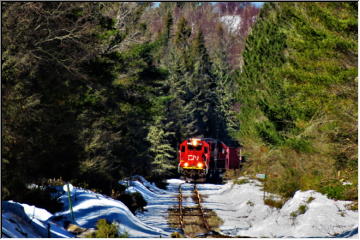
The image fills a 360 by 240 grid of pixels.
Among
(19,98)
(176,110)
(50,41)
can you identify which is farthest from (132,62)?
(176,110)

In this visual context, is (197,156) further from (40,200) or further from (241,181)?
(40,200)

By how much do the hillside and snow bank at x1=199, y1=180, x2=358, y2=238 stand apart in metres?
1.12

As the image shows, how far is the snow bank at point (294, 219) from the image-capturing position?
2023 cm

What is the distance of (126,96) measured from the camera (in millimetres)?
38594

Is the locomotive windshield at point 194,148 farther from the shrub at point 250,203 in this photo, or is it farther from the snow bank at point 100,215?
the snow bank at point 100,215

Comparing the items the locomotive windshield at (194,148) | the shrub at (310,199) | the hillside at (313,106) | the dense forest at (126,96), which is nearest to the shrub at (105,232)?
the dense forest at (126,96)

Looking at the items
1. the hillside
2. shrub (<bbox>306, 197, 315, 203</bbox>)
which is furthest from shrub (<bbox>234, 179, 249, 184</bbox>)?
shrub (<bbox>306, 197, 315, 203</bbox>)

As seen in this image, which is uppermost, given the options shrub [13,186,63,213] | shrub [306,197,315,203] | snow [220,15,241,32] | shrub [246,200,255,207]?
snow [220,15,241,32]

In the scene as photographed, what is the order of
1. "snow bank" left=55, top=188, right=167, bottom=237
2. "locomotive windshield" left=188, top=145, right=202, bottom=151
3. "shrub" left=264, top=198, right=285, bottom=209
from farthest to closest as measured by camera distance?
"locomotive windshield" left=188, top=145, right=202, bottom=151
"shrub" left=264, top=198, right=285, bottom=209
"snow bank" left=55, top=188, right=167, bottom=237

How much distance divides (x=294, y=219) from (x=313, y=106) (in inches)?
185

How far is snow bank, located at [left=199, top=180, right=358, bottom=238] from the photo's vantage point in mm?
20234

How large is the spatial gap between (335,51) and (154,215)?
1146 cm

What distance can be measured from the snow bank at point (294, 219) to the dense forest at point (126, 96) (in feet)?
3.91

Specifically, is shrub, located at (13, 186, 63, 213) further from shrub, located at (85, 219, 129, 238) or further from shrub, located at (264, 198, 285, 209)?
shrub, located at (264, 198, 285, 209)
